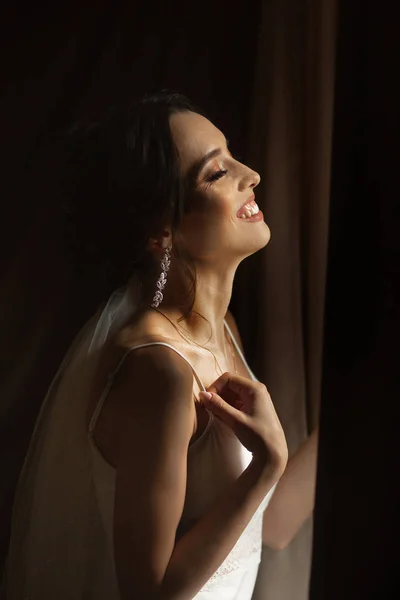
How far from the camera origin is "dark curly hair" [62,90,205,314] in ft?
2.16

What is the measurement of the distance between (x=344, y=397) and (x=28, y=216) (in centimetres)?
39

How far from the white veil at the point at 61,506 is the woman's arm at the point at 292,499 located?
19 centimetres

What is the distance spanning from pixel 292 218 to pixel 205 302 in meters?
0.14

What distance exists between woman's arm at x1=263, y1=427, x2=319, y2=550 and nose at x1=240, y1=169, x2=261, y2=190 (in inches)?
10.0

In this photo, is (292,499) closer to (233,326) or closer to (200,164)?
(233,326)

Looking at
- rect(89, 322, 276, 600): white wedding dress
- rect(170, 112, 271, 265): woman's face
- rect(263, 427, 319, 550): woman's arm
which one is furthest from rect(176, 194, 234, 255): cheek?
rect(263, 427, 319, 550): woman's arm

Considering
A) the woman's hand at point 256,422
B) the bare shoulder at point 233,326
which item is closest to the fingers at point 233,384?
the woman's hand at point 256,422

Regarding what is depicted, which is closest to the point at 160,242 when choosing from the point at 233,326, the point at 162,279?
the point at 162,279

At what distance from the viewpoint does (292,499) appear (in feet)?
2.37

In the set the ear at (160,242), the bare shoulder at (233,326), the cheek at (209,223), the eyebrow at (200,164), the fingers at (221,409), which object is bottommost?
the fingers at (221,409)

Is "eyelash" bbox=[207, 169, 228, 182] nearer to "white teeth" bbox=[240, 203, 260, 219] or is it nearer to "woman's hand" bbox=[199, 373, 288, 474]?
"white teeth" bbox=[240, 203, 260, 219]

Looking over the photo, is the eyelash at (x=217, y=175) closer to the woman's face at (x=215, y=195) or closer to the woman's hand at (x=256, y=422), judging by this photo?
the woman's face at (x=215, y=195)

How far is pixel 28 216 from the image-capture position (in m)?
0.70

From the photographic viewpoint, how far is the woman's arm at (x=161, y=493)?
0.61m
